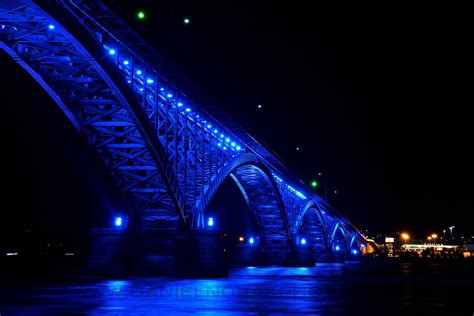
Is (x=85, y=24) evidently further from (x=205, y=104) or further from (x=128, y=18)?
(x=205, y=104)

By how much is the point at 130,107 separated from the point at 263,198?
42.2m

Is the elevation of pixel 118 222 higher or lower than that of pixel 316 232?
lower

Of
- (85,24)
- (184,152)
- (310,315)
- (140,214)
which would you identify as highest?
(85,24)

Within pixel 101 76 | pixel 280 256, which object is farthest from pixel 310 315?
pixel 280 256

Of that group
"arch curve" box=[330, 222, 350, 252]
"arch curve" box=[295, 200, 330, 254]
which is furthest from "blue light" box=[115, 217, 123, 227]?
"arch curve" box=[330, 222, 350, 252]

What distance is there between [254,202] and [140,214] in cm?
3537

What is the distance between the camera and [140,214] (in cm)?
4031

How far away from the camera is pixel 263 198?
73.4 metres

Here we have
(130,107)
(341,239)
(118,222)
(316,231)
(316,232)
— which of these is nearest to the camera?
(130,107)

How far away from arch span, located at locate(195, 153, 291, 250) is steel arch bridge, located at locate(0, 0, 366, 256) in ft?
18.0

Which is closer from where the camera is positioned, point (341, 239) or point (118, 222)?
point (118, 222)

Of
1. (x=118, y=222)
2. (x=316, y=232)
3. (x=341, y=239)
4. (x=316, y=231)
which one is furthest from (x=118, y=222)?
(x=341, y=239)

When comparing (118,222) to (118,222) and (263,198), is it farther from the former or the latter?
(263,198)

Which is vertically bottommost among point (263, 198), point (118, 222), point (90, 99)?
point (118, 222)
